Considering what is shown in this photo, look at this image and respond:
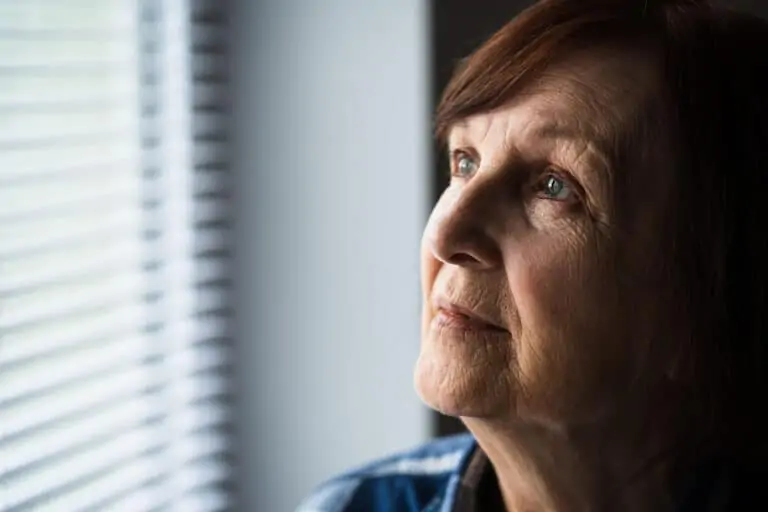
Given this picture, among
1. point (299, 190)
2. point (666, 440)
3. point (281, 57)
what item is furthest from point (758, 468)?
point (281, 57)

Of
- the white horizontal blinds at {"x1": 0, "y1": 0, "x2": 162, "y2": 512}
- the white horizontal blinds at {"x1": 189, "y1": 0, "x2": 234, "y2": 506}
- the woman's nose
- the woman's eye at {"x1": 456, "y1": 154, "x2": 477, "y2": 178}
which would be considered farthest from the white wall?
the woman's nose

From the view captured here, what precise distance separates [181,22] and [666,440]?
2.76 feet

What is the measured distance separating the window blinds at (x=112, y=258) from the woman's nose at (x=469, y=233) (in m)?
0.50

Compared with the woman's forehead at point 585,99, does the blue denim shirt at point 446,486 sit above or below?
below

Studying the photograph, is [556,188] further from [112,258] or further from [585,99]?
[112,258]

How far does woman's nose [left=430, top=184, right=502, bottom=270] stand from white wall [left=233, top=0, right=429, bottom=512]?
38cm

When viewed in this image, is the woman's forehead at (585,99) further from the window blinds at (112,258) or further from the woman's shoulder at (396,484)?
the window blinds at (112,258)

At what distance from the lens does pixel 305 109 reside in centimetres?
160

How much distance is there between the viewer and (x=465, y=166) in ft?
4.09

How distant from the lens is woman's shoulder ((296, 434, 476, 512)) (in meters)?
1.39

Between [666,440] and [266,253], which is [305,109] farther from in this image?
[666,440]

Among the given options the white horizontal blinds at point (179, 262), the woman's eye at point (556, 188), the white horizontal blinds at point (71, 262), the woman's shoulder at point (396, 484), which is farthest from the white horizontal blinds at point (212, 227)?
the woman's eye at point (556, 188)

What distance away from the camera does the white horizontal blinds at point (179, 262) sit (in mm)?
1558

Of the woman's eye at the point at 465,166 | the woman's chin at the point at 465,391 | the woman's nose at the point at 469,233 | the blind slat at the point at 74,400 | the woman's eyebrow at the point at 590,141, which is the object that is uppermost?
the woman's eyebrow at the point at 590,141
